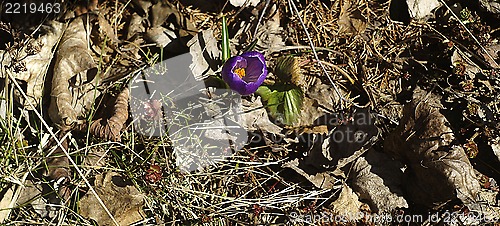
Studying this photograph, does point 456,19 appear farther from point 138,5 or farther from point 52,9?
point 52,9

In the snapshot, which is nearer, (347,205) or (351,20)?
(347,205)

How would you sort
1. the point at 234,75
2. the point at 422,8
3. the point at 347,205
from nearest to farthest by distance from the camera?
1. the point at 234,75
2. the point at 347,205
3. the point at 422,8

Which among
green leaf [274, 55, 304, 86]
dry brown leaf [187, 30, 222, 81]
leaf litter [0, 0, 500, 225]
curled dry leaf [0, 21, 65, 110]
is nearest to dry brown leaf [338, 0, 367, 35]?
leaf litter [0, 0, 500, 225]

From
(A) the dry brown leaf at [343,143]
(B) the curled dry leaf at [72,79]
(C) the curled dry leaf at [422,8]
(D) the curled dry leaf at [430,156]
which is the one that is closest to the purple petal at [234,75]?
(A) the dry brown leaf at [343,143]

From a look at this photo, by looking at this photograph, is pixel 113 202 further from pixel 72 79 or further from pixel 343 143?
pixel 343 143

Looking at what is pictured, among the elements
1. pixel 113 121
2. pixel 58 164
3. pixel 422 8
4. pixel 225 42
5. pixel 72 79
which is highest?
pixel 422 8

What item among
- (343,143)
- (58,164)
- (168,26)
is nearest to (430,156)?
(343,143)
